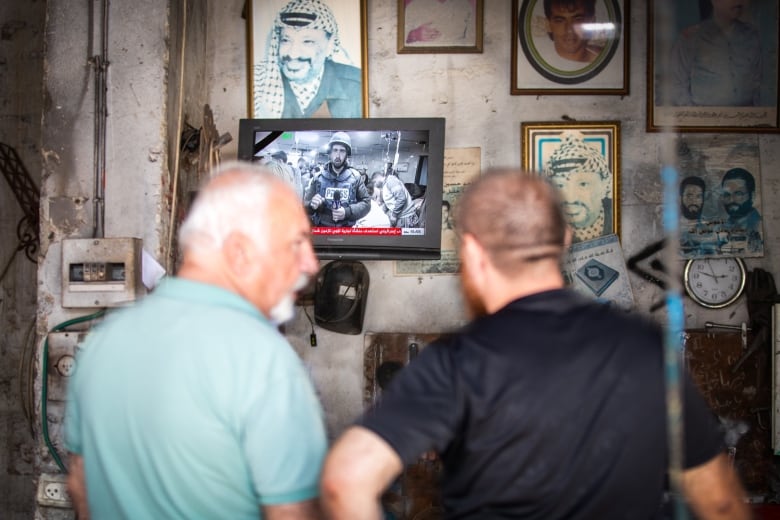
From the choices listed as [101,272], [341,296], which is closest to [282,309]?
[101,272]

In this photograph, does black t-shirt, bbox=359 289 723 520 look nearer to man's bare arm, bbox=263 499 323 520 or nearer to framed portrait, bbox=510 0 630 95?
man's bare arm, bbox=263 499 323 520

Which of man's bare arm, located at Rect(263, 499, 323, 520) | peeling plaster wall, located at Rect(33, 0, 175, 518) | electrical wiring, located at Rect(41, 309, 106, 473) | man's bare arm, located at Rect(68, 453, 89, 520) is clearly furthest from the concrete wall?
man's bare arm, located at Rect(263, 499, 323, 520)

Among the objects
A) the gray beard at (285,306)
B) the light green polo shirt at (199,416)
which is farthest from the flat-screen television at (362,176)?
the light green polo shirt at (199,416)

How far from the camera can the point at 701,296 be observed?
3164 mm

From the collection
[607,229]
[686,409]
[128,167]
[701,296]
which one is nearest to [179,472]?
[686,409]

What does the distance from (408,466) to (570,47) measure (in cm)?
217

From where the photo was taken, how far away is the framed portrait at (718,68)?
3.17m

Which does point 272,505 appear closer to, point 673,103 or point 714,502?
point 714,502

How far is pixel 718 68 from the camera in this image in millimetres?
3189

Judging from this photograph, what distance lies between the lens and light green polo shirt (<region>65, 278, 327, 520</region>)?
1.17m

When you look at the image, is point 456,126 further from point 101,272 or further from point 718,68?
point 101,272

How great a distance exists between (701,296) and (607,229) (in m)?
0.55

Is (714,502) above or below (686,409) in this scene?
below

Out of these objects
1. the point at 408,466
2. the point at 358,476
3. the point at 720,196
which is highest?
the point at 720,196
